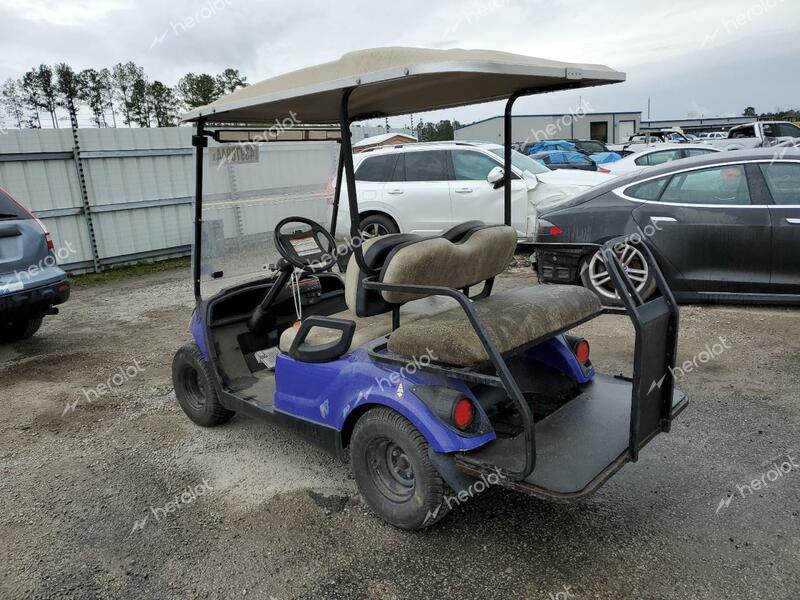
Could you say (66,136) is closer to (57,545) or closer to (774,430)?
(57,545)

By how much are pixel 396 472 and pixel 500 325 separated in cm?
86

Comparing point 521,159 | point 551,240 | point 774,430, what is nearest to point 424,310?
point 774,430

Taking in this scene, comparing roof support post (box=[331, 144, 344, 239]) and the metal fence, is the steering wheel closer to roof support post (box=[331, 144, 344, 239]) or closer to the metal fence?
roof support post (box=[331, 144, 344, 239])

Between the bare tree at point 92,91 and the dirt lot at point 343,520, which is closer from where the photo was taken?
the dirt lot at point 343,520

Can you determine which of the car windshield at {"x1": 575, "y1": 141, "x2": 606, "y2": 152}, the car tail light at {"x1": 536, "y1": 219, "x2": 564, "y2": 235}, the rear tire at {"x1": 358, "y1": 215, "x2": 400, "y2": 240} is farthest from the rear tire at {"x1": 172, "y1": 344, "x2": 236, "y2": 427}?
the car windshield at {"x1": 575, "y1": 141, "x2": 606, "y2": 152}

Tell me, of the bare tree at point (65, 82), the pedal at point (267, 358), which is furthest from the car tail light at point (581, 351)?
the bare tree at point (65, 82)

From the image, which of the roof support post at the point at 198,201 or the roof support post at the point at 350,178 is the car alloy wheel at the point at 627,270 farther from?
the roof support post at the point at 198,201

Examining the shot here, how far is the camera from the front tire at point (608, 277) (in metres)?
5.64

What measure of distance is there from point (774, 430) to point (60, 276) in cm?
573

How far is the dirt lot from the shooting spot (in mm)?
2498

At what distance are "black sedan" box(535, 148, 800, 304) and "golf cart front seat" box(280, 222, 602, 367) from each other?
2.54 metres

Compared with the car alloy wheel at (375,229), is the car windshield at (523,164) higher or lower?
higher

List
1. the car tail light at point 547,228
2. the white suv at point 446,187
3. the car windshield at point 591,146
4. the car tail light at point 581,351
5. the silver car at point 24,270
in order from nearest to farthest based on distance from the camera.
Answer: the car tail light at point 581,351 < the silver car at point 24,270 < the car tail light at point 547,228 < the white suv at point 446,187 < the car windshield at point 591,146

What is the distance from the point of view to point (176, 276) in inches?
371
